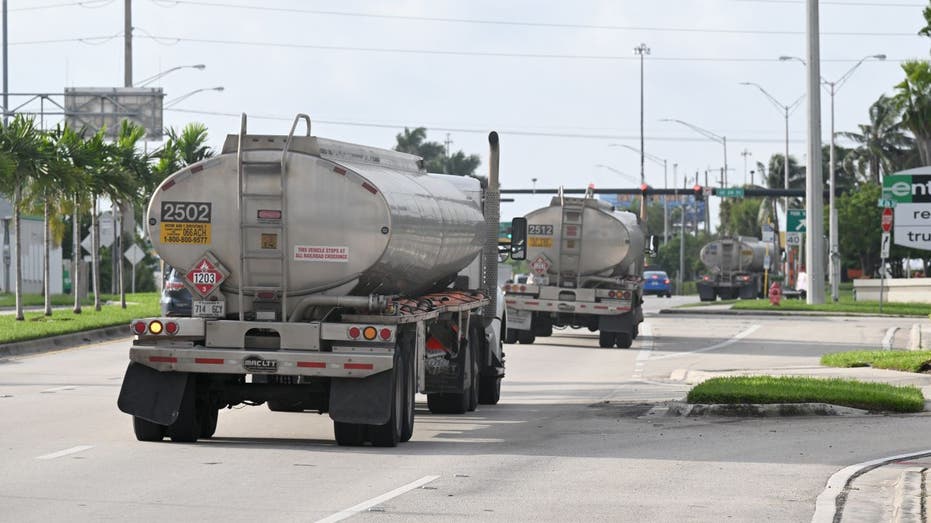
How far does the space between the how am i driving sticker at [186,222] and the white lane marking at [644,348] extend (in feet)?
43.6

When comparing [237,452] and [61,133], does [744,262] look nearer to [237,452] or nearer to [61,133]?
[61,133]

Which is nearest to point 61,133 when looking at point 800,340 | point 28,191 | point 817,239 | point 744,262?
point 28,191

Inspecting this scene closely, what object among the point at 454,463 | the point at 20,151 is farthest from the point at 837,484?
the point at 20,151

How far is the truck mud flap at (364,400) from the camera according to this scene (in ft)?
48.2

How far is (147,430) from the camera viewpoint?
1522 cm

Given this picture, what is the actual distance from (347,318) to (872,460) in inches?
196

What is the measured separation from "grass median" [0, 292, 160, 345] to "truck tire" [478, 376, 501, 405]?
512 inches

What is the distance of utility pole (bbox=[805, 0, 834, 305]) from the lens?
176 feet

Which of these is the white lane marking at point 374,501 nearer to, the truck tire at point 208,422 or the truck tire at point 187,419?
the truck tire at point 187,419

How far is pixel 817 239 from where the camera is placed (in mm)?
53938

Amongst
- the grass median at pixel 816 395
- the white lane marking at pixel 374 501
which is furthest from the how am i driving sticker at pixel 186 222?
the grass median at pixel 816 395

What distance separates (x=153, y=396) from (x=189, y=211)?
1750 millimetres

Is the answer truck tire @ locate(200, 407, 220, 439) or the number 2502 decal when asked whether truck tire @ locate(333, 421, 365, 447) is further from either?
the number 2502 decal

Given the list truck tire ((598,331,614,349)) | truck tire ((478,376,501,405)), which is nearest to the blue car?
truck tire ((598,331,614,349))
